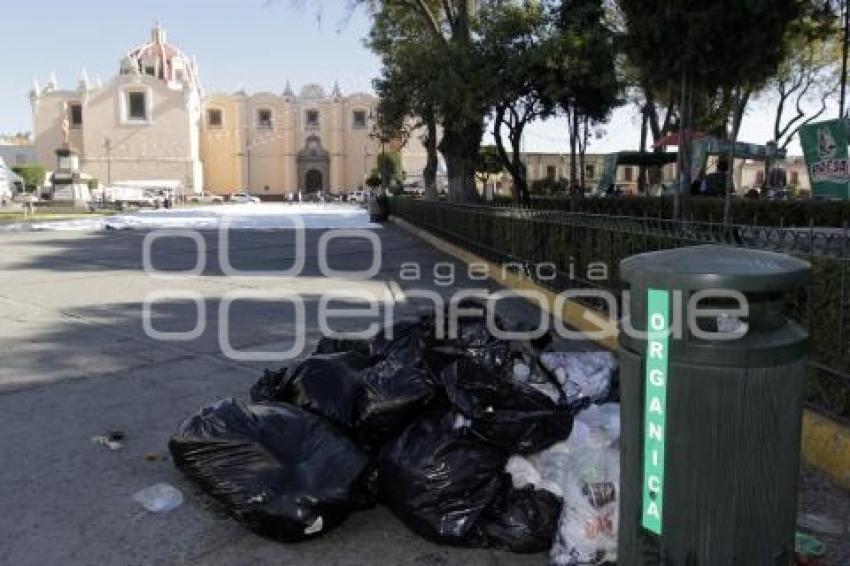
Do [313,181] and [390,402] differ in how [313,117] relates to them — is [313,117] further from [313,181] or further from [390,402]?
[390,402]

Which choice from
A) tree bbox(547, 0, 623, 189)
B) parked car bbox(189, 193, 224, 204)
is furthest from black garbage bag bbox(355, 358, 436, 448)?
parked car bbox(189, 193, 224, 204)

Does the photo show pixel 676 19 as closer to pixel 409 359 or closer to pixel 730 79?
pixel 730 79

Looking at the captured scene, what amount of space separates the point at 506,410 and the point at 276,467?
3.04 feet

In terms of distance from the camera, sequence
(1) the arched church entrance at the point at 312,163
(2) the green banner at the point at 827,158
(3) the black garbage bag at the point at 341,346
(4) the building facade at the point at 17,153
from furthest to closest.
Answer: (4) the building facade at the point at 17,153
(1) the arched church entrance at the point at 312,163
(2) the green banner at the point at 827,158
(3) the black garbage bag at the point at 341,346

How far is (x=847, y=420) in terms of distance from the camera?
3.72 metres

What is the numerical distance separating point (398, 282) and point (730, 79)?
487cm

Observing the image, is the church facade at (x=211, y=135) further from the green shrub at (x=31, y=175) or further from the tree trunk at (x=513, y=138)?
the tree trunk at (x=513, y=138)

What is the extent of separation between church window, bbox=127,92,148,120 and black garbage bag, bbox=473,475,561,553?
8677cm

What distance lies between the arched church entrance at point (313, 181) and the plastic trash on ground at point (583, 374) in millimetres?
86935

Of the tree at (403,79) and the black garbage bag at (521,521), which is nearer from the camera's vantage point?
the black garbage bag at (521,521)

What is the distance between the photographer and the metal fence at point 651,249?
12.6 ft

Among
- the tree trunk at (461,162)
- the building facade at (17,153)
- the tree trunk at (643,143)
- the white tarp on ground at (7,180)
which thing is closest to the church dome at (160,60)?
the building facade at (17,153)

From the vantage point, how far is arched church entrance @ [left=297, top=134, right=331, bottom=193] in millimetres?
88688

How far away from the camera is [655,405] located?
199cm
